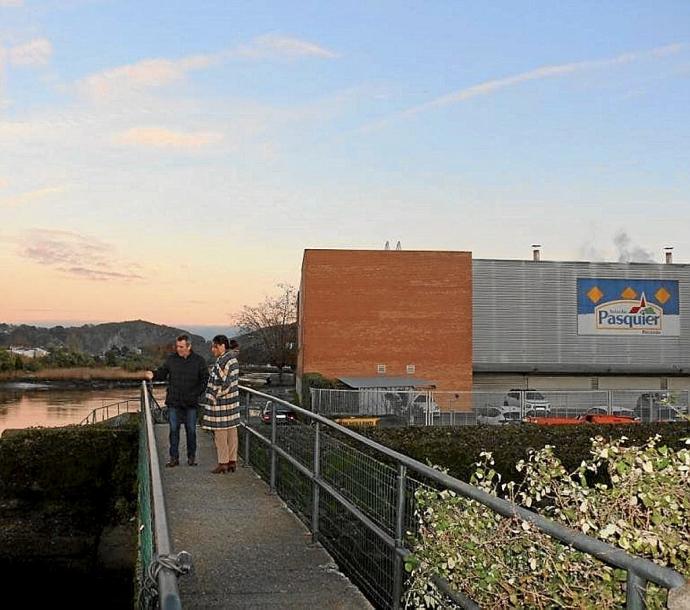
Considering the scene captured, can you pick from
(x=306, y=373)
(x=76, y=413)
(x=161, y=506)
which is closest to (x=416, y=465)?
(x=161, y=506)

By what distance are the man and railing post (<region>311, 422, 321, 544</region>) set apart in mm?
3568

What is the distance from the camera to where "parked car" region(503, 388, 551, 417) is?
31745 mm

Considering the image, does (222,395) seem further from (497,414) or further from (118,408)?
(497,414)

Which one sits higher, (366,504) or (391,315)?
(391,315)

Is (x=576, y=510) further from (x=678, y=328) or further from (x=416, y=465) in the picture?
(x=678, y=328)

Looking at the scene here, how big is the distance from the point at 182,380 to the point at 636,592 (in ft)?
29.2

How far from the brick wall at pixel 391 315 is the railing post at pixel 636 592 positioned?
1623 inches

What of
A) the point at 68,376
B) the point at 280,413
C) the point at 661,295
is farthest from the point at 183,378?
the point at 68,376

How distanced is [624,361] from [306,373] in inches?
612

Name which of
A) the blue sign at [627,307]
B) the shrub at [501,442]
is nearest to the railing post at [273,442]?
the shrub at [501,442]

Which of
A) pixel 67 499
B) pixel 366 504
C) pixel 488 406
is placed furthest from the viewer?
pixel 488 406

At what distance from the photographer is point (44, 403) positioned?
77.5 m

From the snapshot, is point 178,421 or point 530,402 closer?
point 178,421

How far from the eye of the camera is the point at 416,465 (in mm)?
5273
